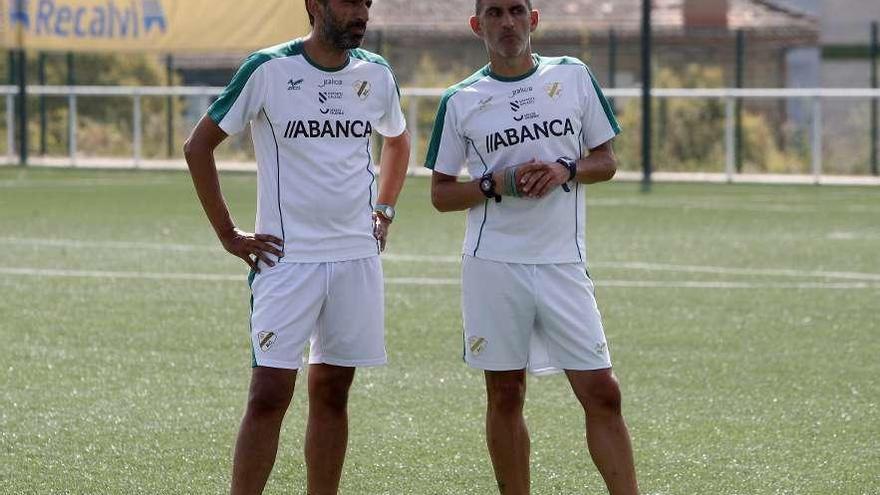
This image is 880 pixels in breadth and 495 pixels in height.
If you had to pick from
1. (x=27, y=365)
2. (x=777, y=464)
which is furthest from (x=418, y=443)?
(x=27, y=365)

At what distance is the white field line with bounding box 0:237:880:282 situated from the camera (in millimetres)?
13938

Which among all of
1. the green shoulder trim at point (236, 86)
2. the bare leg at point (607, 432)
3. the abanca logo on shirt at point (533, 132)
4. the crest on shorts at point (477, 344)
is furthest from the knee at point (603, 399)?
the green shoulder trim at point (236, 86)

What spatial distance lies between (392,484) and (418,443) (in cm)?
75

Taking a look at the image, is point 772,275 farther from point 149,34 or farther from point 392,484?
point 149,34

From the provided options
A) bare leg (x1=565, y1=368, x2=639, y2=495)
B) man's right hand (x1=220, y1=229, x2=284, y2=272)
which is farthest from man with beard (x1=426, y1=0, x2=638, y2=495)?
man's right hand (x1=220, y1=229, x2=284, y2=272)

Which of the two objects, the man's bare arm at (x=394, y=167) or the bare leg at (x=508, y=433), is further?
the man's bare arm at (x=394, y=167)

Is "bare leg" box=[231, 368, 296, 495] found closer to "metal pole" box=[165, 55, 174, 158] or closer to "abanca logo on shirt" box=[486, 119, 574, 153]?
"abanca logo on shirt" box=[486, 119, 574, 153]

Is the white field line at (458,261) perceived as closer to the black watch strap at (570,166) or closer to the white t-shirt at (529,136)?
the white t-shirt at (529,136)

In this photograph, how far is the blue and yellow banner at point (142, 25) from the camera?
94.9 feet

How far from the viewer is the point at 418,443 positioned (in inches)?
303

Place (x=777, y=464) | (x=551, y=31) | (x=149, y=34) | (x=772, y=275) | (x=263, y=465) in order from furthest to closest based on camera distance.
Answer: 1. (x=551, y=31)
2. (x=149, y=34)
3. (x=772, y=275)
4. (x=777, y=464)
5. (x=263, y=465)

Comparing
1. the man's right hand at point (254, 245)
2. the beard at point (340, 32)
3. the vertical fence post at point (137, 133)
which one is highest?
the vertical fence post at point (137, 133)

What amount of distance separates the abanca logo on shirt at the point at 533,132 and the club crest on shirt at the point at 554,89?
0.28 feet

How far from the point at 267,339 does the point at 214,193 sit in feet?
1.77
